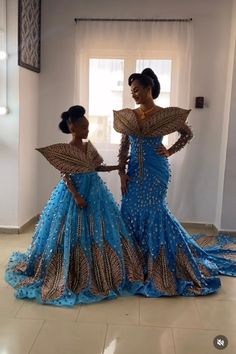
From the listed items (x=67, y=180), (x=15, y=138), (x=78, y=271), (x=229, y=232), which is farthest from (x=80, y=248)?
(x=229, y=232)

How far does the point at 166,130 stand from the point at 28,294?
1437 mm

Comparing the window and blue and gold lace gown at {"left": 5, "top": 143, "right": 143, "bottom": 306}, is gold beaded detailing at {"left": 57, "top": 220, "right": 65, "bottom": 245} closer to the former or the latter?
blue and gold lace gown at {"left": 5, "top": 143, "right": 143, "bottom": 306}

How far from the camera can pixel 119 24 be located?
149 inches

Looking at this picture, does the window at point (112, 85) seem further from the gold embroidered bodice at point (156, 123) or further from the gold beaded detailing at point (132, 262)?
the gold beaded detailing at point (132, 262)

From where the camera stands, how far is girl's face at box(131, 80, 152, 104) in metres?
2.58

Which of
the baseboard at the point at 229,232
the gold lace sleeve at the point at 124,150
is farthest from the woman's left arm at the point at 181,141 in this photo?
the baseboard at the point at 229,232

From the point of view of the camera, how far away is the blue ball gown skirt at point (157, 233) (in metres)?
2.49

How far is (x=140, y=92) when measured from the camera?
8.49 feet

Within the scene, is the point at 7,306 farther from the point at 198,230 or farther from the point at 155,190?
the point at 198,230

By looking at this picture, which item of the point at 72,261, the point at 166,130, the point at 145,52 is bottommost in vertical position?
the point at 72,261

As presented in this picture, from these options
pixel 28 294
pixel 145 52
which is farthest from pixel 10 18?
pixel 28 294

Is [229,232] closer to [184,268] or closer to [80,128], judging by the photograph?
[184,268]

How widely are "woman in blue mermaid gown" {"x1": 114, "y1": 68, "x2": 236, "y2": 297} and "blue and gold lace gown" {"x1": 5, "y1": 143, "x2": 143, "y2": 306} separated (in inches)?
5.5
